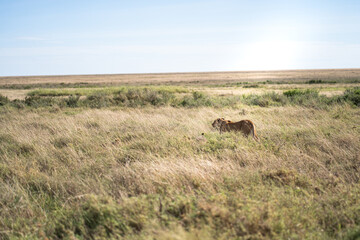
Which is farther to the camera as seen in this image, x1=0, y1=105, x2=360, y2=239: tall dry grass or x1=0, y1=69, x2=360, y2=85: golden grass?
x1=0, y1=69, x2=360, y2=85: golden grass

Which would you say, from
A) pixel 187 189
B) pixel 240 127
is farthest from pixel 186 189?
pixel 240 127

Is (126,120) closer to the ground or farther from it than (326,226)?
farther from it

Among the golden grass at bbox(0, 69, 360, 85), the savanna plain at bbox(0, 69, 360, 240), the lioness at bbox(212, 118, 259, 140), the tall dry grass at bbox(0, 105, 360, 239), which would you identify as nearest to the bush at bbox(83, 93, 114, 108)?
the savanna plain at bbox(0, 69, 360, 240)

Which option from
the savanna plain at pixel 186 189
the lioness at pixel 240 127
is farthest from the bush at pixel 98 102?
the lioness at pixel 240 127

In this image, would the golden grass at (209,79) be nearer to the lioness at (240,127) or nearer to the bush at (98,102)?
the bush at (98,102)

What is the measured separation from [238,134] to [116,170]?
317 cm

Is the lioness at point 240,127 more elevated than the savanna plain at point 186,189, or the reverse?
the lioness at point 240,127

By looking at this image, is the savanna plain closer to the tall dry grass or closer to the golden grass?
the tall dry grass

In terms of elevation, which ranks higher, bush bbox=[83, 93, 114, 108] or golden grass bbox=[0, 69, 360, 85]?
golden grass bbox=[0, 69, 360, 85]

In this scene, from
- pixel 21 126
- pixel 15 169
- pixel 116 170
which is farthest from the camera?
pixel 21 126

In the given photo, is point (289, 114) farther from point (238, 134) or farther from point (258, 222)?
point (258, 222)

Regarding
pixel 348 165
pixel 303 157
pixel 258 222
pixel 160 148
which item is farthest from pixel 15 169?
pixel 348 165

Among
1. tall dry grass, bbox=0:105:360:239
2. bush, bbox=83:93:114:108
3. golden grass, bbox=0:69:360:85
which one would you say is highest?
golden grass, bbox=0:69:360:85

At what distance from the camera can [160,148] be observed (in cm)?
511
